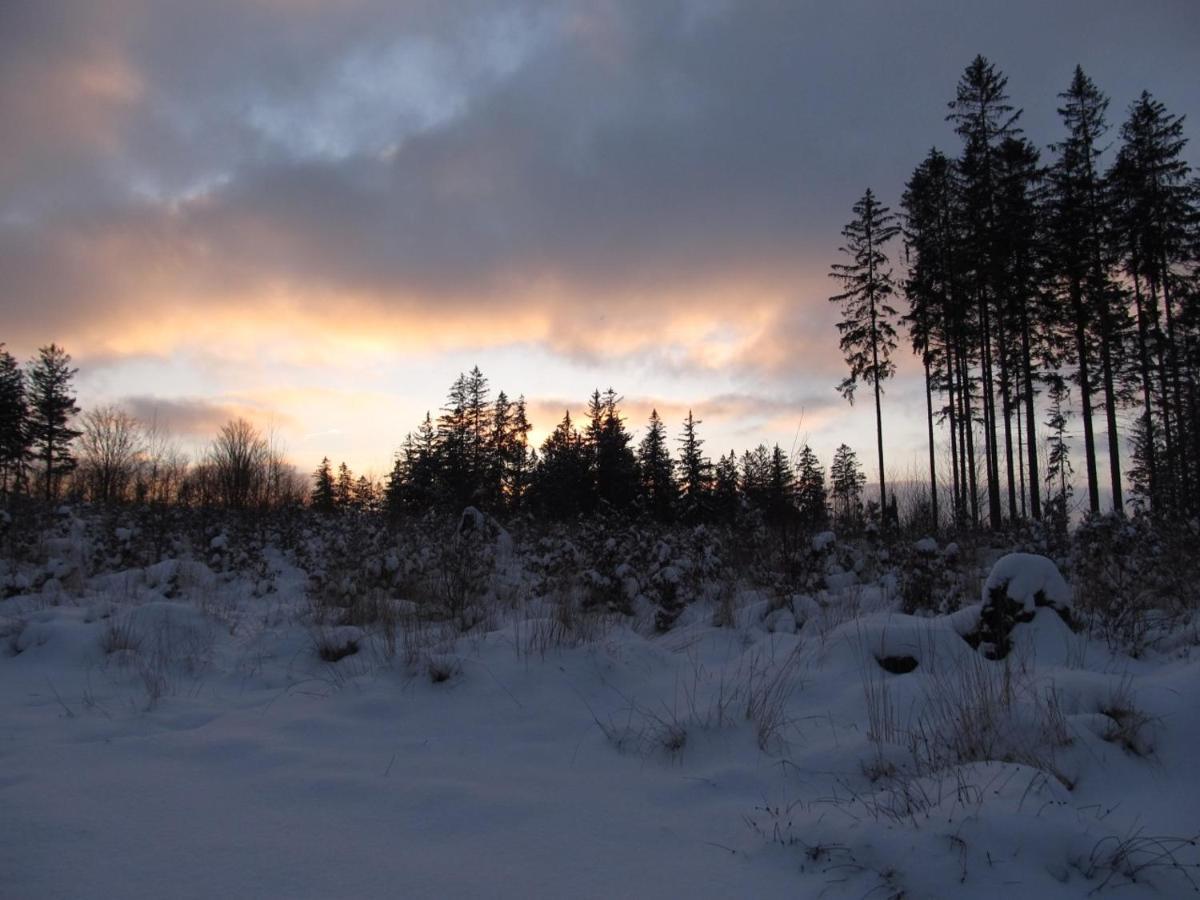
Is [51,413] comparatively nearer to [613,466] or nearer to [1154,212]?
[613,466]

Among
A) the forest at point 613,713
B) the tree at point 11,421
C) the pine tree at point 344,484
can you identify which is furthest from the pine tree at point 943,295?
the pine tree at point 344,484

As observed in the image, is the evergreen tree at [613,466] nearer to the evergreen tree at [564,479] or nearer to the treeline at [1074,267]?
the evergreen tree at [564,479]

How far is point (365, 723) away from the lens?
153 inches

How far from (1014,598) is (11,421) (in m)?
46.1

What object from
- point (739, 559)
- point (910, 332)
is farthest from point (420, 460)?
point (739, 559)

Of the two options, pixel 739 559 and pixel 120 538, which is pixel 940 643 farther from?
pixel 120 538

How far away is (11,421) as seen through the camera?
34.2m

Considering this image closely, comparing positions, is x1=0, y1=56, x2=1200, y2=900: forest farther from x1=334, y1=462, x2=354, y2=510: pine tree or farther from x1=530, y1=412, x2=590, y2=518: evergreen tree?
x1=334, y1=462, x2=354, y2=510: pine tree

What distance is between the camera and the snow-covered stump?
15.5 feet

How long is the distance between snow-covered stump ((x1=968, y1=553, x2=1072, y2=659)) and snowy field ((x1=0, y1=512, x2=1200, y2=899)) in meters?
0.02

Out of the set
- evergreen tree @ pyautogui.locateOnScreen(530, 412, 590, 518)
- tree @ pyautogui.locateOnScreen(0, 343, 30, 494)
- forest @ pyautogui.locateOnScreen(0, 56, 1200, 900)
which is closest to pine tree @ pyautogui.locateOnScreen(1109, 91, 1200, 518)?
forest @ pyautogui.locateOnScreen(0, 56, 1200, 900)

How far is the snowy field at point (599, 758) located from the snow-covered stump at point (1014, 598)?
2 cm

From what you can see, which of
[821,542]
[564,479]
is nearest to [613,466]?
[564,479]

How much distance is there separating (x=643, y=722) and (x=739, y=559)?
251 inches
